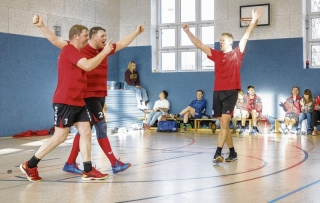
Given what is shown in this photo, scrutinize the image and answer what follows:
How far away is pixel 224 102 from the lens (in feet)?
23.3

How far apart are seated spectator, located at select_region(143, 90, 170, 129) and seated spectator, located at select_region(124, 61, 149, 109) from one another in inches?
13.6

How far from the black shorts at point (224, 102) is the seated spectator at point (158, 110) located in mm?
7580

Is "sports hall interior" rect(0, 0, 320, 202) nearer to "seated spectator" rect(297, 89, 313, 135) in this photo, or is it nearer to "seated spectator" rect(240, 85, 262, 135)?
"seated spectator" rect(240, 85, 262, 135)

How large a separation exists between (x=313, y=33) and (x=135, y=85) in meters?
5.61

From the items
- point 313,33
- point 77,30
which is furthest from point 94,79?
point 313,33

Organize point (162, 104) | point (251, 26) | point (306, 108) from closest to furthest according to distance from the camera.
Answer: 1. point (251, 26)
2. point (306, 108)
3. point (162, 104)

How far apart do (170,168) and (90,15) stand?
9.42 metres

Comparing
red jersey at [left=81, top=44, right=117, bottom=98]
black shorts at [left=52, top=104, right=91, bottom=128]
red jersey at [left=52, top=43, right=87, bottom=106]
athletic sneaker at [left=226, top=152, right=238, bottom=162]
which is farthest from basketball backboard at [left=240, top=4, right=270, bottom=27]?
black shorts at [left=52, top=104, right=91, bottom=128]

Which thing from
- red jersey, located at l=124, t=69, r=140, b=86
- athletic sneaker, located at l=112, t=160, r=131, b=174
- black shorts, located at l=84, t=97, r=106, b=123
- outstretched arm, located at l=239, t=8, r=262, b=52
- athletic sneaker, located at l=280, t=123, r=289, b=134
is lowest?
athletic sneaker, located at l=280, t=123, r=289, b=134

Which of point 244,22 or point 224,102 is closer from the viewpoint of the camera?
point 224,102

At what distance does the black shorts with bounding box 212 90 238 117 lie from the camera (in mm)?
7039

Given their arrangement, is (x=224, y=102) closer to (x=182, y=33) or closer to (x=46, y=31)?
(x=46, y=31)

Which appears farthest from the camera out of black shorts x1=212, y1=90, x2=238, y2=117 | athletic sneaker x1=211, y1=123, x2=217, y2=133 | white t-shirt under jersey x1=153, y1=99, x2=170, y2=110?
white t-shirt under jersey x1=153, y1=99, x2=170, y2=110

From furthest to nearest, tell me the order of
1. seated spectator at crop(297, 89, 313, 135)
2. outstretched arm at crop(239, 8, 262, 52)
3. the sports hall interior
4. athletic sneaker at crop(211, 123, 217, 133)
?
athletic sneaker at crop(211, 123, 217, 133)
seated spectator at crop(297, 89, 313, 135)
outstretched arm at crop(239, 8, 262, 52)
the sports hall interior
